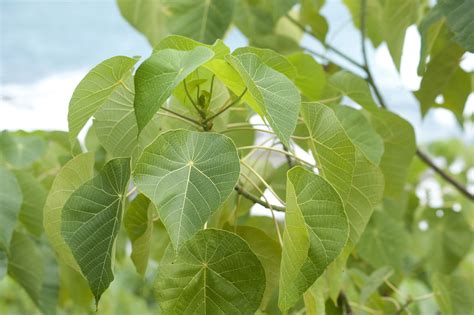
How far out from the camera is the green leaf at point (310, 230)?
62 centimetres

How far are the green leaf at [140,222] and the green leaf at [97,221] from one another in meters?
0.06

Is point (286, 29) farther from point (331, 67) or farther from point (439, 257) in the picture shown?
point (439, 257)

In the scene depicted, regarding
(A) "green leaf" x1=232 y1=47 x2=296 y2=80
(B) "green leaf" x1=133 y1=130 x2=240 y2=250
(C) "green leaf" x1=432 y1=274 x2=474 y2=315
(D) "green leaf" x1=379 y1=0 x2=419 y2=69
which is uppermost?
(D) "green leaf" x1=379 y1=0 x2=419 y2=69

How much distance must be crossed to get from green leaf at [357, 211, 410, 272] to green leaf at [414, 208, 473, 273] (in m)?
0.20

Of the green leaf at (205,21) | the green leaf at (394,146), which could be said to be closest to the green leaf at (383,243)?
the green leaf at (394,146)

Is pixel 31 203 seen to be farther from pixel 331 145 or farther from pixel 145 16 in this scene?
pixel 331 145

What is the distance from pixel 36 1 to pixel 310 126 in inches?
218

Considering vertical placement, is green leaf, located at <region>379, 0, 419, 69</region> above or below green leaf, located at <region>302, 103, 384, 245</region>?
above

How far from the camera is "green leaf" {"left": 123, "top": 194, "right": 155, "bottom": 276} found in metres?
0.72

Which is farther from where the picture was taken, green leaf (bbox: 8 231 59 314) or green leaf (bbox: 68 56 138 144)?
green leaf (bbox: 8 231 59 314)

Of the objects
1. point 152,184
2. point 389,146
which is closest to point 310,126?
point 152,184

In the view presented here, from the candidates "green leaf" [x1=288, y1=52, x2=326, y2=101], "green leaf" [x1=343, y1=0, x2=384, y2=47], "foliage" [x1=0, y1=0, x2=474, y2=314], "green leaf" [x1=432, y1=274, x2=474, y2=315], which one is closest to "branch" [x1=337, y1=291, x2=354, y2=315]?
"foliage" [x1=0, y1=0, x2=474, y2=314]

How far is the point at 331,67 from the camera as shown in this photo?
133 centimetres

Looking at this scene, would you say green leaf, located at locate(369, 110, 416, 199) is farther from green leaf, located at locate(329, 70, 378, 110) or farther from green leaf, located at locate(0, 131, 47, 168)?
green leaf, located at locate(0, 131, 47, 168)
